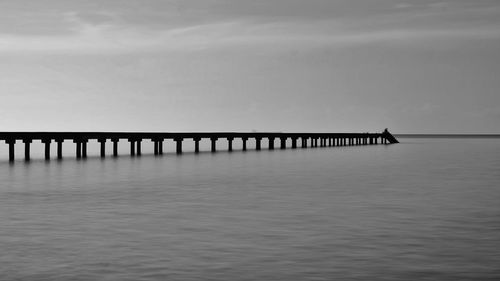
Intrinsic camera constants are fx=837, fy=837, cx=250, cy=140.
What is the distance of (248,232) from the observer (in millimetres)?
18047

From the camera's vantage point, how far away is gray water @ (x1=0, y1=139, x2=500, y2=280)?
520 inches

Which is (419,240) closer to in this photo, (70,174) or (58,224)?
(58,224)

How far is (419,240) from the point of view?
16859 millimetres

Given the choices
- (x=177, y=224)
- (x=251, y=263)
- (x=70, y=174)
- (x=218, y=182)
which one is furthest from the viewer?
(x=70, y=174)

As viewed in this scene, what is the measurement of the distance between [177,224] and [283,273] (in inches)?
281

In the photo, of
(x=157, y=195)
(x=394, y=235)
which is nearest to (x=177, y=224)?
(x=394, y=235)

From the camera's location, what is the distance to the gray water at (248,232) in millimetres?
13211

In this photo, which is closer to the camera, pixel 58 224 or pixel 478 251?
pixel 478 251

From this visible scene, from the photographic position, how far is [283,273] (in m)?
12.8

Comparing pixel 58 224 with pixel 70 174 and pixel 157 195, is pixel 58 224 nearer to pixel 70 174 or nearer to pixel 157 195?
pixel 157 195

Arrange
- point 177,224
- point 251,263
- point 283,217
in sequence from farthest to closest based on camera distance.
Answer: point 283,217
point 177,224
point 251,263

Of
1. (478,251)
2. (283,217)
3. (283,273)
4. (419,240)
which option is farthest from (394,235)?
(283,273)

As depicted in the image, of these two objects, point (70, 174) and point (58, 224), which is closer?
point (58, 224)

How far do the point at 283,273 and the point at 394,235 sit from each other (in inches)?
216
